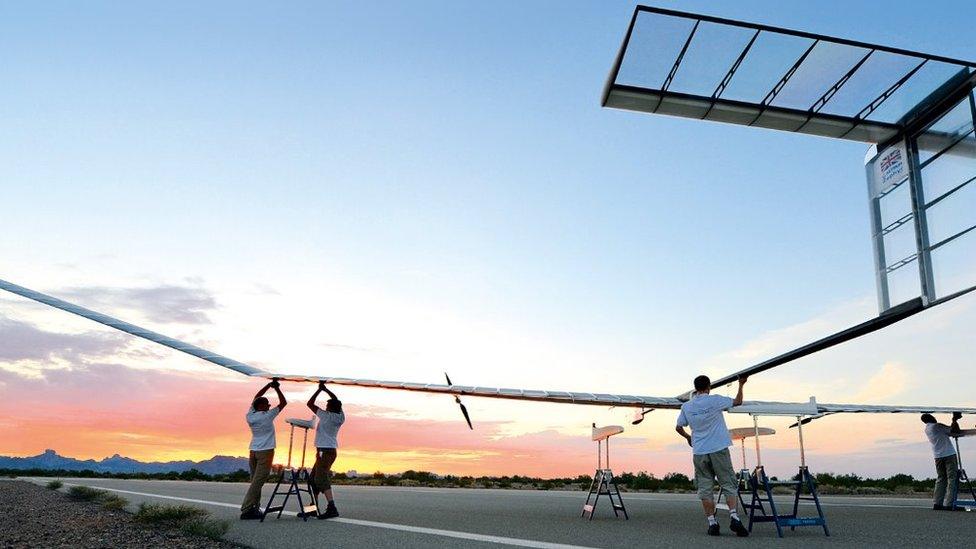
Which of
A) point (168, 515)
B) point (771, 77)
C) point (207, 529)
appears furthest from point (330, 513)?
point (771, 77)

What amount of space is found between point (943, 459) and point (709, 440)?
8.61 meters

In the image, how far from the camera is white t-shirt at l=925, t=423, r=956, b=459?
55.3 feet

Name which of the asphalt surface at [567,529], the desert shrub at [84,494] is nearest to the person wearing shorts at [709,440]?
the asphalt surface at [567,529]

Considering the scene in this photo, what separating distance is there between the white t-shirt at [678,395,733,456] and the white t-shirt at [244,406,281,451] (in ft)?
23.6

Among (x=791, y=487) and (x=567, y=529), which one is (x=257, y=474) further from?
(x=791, y=487)

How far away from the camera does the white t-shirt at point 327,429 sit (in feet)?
44.0

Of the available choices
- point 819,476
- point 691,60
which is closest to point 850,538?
point 691,60

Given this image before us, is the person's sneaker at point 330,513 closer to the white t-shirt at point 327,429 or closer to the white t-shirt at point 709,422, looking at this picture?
the white t-shirt at point 327,429

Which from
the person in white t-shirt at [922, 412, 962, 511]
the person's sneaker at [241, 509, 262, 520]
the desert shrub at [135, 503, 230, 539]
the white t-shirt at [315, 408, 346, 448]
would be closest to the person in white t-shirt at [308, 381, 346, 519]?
the white t-shirt at [315, 408, 346, 448]

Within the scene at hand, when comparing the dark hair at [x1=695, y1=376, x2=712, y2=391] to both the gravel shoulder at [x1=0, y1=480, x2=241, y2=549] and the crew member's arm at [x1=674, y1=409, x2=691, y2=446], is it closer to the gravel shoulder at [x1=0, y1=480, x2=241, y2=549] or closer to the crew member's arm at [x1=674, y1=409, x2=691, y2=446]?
the crew member's arm at [x1=674, y1=409, x2=691, y2=446]

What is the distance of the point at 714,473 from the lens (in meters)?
11.6

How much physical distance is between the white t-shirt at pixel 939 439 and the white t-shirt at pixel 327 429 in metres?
13.3

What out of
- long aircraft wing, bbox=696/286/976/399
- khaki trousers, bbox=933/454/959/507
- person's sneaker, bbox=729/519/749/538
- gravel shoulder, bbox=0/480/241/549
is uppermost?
long aircraft wing, bbox=696/286/976/399

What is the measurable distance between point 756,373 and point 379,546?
38.1 feet
